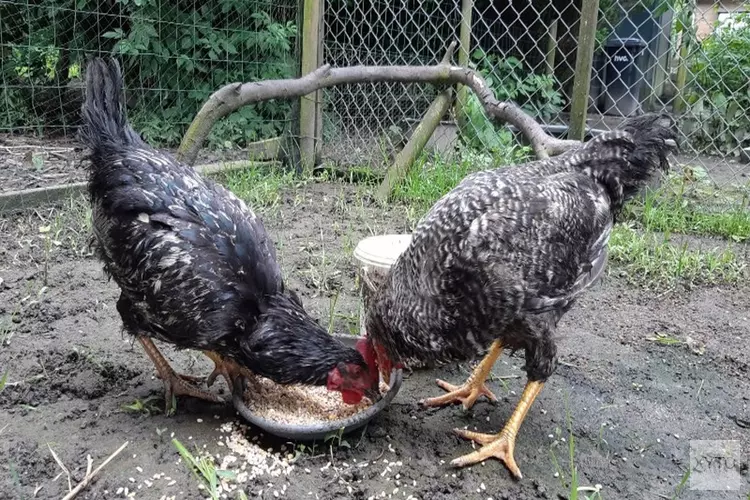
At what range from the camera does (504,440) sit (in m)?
2.47

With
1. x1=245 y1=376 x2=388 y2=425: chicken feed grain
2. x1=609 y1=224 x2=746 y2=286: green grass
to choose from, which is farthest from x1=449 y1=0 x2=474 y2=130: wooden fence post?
x1=245 y1=376 x2=388 y2=425: chicken feed grain

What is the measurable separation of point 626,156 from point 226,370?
2.11 m

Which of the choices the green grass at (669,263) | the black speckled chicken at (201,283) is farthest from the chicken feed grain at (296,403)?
the green grass at (669,263)

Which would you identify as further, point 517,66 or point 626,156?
point 517,66

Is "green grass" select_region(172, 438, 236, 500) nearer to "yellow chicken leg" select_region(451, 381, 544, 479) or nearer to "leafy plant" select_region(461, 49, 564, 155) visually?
"yellow chicken leg" select_region(451, 381, 544, 479)

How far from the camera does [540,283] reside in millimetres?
2422

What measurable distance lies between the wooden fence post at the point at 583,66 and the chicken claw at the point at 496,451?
122 inches

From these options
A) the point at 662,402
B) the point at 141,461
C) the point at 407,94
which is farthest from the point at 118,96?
the point at 407,94

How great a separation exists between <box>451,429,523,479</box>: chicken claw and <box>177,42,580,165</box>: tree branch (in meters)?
2.10

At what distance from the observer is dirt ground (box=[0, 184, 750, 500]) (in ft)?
7.43

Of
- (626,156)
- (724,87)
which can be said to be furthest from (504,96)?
(626,156)

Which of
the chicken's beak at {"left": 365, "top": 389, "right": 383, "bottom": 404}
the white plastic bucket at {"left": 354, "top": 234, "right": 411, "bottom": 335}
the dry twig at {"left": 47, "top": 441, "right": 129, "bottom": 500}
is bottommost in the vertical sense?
the dry twig at {"left": 47, "top": 441, "right": 129, "bottom": 500}

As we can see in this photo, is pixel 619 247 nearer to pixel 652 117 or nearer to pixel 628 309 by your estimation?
pixel 628 309

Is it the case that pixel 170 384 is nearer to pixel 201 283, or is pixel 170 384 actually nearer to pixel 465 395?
pixel 201 283
